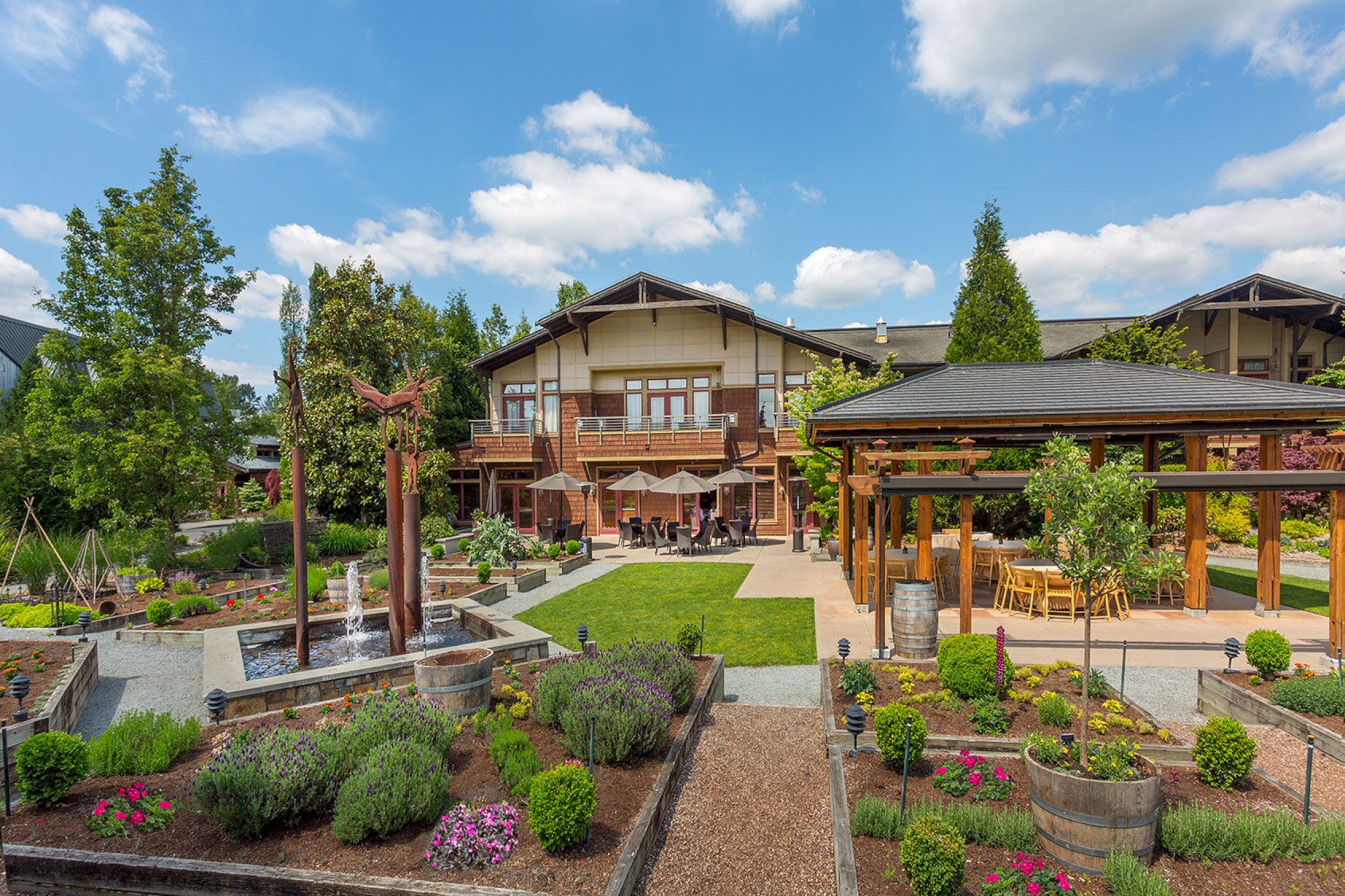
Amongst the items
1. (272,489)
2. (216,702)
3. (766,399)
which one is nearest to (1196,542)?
(216,702)

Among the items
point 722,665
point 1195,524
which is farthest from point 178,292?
point 1195,524

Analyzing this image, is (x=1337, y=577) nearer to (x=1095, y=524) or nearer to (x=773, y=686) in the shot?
(x=1095, y=524)

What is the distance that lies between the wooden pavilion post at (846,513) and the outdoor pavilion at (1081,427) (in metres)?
1.03

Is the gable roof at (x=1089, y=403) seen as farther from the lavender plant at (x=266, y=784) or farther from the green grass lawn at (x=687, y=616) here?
the lavender plant at (x=266, y=784)

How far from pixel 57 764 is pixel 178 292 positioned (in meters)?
14.2

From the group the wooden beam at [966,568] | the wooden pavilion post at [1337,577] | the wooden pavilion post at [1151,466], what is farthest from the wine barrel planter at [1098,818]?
the wooden pavilion post at [1151,466]

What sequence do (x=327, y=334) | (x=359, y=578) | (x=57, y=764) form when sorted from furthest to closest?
(x=327, y=334)
(x=359, y=578)
(x=57, y=764)

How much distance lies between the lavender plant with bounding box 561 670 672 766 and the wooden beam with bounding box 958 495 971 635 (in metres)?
4.66

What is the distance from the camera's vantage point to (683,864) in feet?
12.6

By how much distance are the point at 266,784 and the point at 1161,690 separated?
821 centimetres

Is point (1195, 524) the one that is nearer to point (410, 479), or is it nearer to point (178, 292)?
point (410, 479)

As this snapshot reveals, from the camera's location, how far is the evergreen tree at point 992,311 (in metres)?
20.0

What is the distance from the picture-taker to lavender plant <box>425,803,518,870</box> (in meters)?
3.52

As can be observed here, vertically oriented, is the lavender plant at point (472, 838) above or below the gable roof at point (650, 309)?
below
